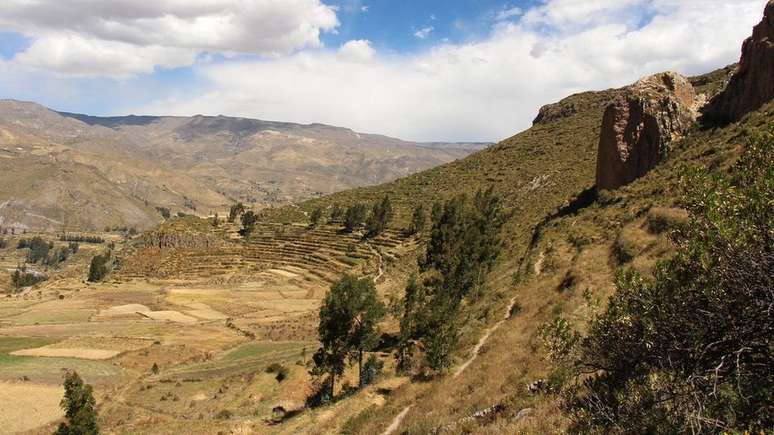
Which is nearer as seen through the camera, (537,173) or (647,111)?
(647,111)

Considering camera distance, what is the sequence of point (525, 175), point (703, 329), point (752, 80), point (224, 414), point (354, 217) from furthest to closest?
point (354, 217), point (525, 175), point (224, 414), point (752, 80), point (703, 329)

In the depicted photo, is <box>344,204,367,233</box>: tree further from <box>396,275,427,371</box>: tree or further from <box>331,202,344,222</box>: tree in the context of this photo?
<box>396,275,427,371</box>: tree

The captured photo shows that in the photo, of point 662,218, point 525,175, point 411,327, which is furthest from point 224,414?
point 525,175

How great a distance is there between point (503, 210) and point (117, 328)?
213 ft

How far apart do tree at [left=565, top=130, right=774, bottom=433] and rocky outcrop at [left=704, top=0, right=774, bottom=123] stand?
3589 centimetres

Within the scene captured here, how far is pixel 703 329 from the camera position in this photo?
28.1 feet

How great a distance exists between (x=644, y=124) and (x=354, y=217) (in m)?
78.8

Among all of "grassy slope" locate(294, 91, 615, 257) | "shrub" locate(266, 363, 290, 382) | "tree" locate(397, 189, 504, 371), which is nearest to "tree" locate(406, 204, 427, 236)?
"grassy slope" locate(294, 91, 615, 257)

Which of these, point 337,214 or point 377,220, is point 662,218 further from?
point 337,214

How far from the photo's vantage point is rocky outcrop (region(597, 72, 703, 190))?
42.6 m

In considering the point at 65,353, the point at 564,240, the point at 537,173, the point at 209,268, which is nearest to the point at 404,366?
the point at 564,240

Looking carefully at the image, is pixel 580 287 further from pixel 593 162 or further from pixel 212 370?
pixel 593 162

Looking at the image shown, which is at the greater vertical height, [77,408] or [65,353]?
[77,408]

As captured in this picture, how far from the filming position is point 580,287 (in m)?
26.8
